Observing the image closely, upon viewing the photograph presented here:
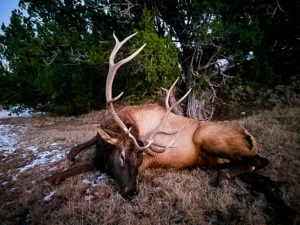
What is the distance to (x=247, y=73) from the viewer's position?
7125 millimetres

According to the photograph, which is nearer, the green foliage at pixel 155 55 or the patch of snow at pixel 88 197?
the patch of snow at pixel 88 197

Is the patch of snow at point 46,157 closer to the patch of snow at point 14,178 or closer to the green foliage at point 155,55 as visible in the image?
the patch of snow at point 14,178

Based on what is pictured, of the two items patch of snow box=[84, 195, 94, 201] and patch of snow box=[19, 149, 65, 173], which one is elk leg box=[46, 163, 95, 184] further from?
patch of snow box=[19, 149, 65, 173]

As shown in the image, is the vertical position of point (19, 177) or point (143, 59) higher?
point (143, 59)

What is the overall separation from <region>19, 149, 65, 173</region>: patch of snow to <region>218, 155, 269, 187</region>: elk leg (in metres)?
2.90

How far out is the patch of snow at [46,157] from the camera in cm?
377

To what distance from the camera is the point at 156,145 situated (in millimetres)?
3145

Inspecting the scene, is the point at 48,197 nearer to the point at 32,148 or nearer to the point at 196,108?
the point at 32,148

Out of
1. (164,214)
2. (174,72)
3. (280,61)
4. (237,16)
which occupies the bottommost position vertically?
(164,214)

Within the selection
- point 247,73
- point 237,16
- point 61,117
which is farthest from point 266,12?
point 61,117

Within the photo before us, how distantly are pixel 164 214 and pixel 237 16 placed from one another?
609cm

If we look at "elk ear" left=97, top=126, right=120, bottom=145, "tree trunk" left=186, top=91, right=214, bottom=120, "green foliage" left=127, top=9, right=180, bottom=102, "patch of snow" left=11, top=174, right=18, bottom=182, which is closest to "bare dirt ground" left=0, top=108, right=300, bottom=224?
"patch of snow" left=11, top=174, right=18, bottom=182

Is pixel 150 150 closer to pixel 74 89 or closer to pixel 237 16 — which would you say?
pixel 237 16

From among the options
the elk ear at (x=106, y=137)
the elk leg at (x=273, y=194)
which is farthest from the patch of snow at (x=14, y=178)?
the elk leg at (x=273, y=194)
